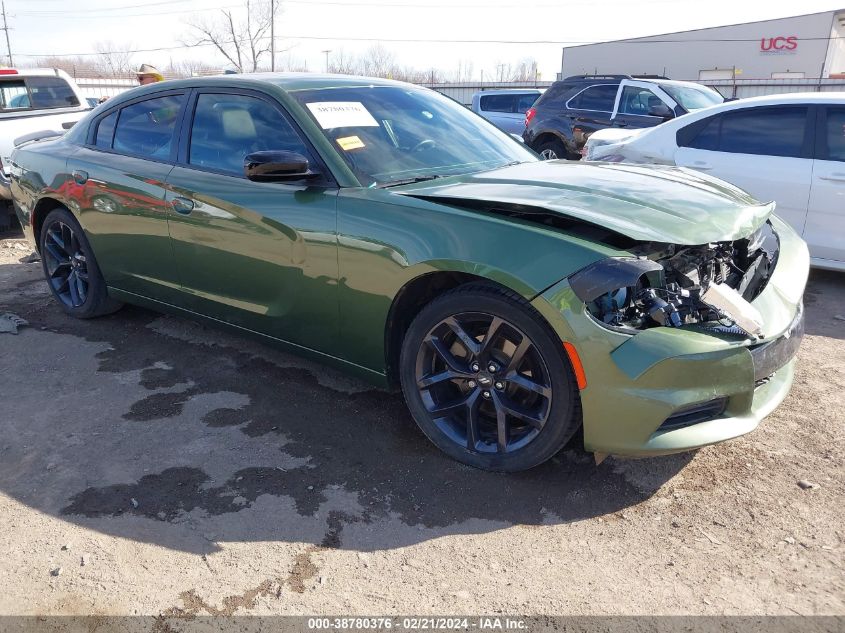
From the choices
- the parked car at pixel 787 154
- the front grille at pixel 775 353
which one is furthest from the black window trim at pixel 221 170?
the parked car at pixel 787 154

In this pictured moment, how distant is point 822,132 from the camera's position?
5.78 m

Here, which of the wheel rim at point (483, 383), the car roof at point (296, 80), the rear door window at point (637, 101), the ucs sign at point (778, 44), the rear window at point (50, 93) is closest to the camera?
the wheel rim at point (483, 383)

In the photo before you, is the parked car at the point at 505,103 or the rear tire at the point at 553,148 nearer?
the rear tire at the point at 553,148

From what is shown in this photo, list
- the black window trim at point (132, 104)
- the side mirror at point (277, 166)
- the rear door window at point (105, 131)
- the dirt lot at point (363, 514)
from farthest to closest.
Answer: the rear door window at point (105, 131) < the black window trim at point (132, 104) < the side mirror at point (277, 166) < the dirt lot at point (363, 514)

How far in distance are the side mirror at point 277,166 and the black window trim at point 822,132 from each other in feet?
14.8

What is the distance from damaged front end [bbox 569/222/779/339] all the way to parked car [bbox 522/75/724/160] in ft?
27.9

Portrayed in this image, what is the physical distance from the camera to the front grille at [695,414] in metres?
2.65

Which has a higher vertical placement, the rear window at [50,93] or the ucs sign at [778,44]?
the ucs sign at [778,44]

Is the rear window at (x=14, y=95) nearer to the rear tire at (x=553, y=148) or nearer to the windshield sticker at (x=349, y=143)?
the rear tire at (x=553, y=148)

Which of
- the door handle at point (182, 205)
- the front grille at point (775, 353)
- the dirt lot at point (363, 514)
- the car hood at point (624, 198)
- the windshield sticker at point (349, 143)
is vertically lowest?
the dirt lot at point (363, 514)

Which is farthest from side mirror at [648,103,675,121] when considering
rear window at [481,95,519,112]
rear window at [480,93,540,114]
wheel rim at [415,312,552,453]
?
wheel rim at [415,312,552,453]

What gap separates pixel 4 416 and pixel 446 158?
109 inches

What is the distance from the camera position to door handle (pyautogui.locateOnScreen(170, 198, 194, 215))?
3.92m

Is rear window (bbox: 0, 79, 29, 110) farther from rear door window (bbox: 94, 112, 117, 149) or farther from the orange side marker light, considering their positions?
the orange side marker light
